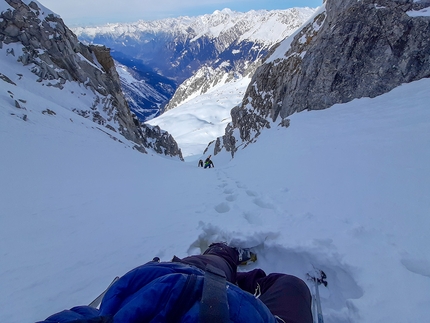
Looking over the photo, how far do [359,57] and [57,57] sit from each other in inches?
1420

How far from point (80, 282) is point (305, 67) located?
2711 centimetres

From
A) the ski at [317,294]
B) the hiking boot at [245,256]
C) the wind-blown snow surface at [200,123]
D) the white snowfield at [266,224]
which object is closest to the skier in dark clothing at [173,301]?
the ski at [317,294]

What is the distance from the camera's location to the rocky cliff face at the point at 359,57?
15.6 m

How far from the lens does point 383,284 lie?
9.09ft

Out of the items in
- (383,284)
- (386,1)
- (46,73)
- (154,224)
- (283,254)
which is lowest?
(154,224)

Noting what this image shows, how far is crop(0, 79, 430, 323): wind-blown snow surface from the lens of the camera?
2.95m

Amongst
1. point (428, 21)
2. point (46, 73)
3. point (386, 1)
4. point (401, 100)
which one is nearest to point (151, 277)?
point (401, 100)

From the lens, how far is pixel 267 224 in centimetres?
455

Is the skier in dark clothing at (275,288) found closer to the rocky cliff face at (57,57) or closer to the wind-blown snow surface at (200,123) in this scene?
the rocky cliff face at (57,57)

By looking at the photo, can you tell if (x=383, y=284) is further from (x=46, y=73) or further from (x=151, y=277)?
(x=46, y=73)

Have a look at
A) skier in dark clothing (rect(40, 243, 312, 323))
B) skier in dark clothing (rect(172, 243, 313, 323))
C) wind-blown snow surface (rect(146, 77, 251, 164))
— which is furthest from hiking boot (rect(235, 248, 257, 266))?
wind-blown snow surface (rect(146, 77, 251, 164))

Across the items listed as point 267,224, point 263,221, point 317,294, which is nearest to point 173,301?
point 317,294

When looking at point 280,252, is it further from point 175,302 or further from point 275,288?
point 175,302

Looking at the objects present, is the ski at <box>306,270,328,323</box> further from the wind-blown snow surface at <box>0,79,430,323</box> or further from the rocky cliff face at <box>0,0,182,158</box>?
the rocky cliff face at <box>0,0,182,158</box>
